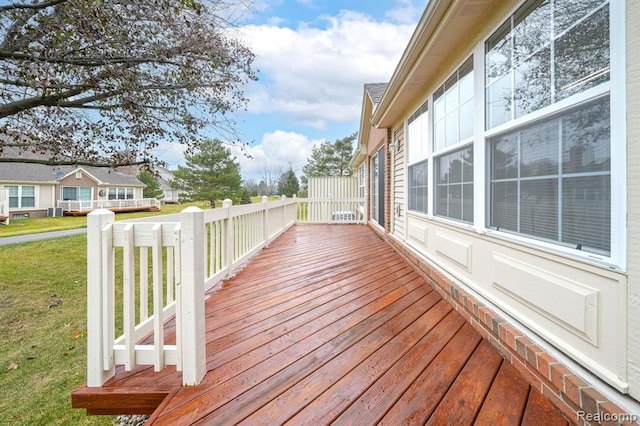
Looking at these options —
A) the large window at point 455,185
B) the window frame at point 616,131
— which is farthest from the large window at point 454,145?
Answer: the window frame at point 616,131

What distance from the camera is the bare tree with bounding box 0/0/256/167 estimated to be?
150 inches

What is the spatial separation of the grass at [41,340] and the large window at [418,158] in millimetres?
4359

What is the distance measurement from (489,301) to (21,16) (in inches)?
265

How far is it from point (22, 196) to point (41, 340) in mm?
24718

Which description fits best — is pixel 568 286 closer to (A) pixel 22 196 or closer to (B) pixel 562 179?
(B) pixel 562 179

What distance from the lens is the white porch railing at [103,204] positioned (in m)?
22.6

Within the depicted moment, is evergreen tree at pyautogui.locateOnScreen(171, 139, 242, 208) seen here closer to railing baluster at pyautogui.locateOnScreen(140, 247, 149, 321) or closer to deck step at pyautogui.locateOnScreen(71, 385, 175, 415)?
railing baluster at pyautogui.locateOnScreen(140, 247, 149, 321)

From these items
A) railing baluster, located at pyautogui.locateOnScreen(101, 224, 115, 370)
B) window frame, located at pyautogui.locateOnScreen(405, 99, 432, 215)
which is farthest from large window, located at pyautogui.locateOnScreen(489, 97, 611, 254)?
railing baluster, located at pyautogui.locateOnScreen(101, 224, 115, 370)

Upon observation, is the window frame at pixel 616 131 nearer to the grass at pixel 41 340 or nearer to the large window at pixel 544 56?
the large window at pixel 544 56

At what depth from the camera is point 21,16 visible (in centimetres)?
380

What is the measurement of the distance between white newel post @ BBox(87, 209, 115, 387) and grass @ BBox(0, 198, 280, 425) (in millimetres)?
1295

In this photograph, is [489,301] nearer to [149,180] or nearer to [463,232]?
[463,232]

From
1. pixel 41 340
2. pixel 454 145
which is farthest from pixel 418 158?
pixel 41 340

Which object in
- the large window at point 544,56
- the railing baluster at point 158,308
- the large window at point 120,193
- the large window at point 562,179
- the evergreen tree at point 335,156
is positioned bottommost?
the railing baluster at point 158,308
